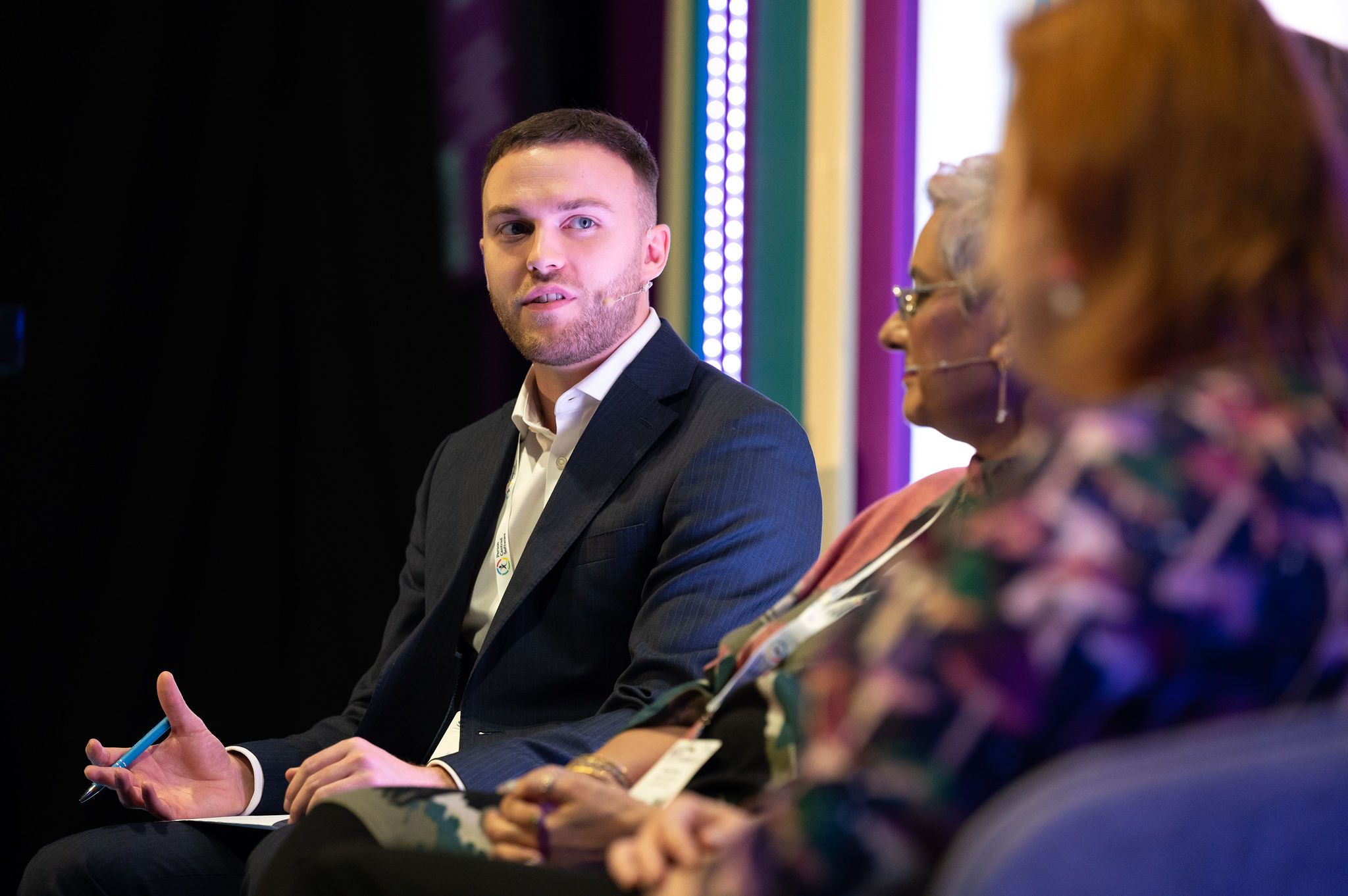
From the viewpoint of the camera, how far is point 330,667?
121 inches

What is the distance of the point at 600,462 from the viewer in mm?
1941

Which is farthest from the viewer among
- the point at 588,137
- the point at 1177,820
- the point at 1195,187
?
the point at 588,137

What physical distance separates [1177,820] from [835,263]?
173cm

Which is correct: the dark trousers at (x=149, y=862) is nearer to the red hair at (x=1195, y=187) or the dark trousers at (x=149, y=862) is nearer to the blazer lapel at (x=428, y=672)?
the blazer lapel at (x=428, y=672)

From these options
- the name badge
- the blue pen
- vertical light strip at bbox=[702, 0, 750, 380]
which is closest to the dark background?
vertical light strip at bbox=[702, 0, 750, 380]

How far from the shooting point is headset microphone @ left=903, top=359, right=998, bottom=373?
1.37 metres

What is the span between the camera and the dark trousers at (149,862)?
5.80ft

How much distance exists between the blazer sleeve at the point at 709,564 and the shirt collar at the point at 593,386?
229 millimetres

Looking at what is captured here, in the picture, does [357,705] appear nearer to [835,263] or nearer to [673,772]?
[673,772]

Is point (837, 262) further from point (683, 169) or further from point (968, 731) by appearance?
point (968, 731)

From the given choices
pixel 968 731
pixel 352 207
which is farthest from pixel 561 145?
pixel 968 731

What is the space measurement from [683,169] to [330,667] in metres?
1.45

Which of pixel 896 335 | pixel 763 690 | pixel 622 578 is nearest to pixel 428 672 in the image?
pixel 622 578

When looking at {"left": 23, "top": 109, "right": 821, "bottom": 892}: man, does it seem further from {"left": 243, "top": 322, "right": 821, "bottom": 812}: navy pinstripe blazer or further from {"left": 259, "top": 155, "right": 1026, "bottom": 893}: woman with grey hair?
{"left": 259, "top": 155, "right": 1026, "bottom": 893}: woman with grey hair
